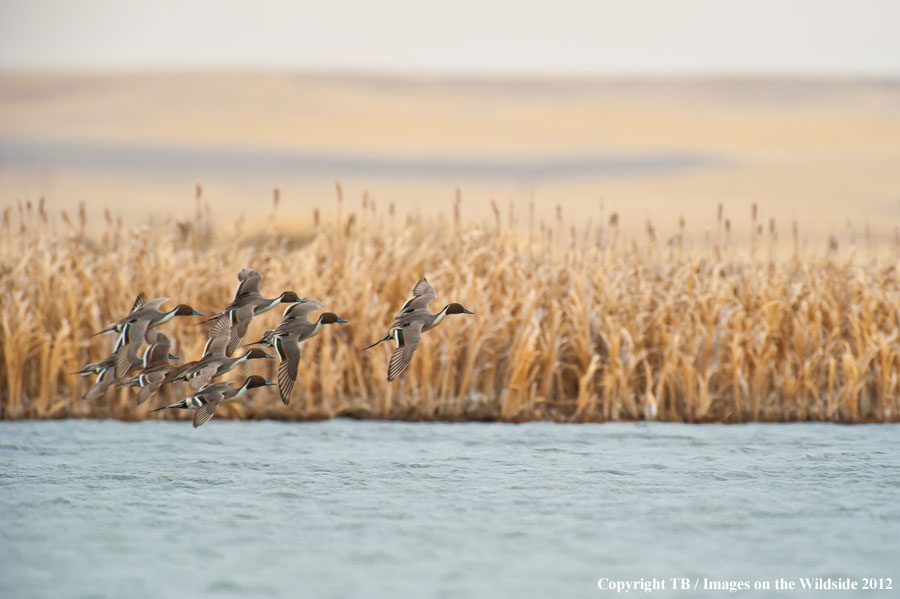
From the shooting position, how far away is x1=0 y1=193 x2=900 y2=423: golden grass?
314 inches

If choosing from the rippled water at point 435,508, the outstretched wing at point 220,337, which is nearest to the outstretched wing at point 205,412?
the outstretched wing at point 220,337

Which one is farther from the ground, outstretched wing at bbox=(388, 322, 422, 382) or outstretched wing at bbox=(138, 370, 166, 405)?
outstretched wing at bbox=(388, 322, 422, 382)

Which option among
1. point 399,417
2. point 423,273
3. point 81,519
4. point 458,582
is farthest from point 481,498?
point 423,273

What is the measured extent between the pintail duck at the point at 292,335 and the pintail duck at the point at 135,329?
14.8 inches

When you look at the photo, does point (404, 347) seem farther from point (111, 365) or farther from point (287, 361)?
point (111, 365)

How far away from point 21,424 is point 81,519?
3195mm

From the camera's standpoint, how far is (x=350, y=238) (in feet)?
29.6

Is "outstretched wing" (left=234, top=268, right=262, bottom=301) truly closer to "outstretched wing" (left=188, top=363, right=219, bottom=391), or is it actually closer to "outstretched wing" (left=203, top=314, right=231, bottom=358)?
"outstretched wing" (left=203, top=314, right=231, bottom=358)

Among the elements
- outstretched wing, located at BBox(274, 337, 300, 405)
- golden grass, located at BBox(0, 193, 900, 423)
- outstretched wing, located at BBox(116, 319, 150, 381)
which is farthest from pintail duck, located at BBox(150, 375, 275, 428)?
golden grass, located at BBox(0, 193, 900, 423)

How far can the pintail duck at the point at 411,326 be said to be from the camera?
279cm

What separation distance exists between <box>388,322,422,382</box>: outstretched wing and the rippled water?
145cm

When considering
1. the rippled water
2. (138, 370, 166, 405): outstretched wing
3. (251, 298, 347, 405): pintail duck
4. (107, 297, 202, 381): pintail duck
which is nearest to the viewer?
(251, 298, 347, 405): pintail duck

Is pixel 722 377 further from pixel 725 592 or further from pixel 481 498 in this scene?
pixel 725 592

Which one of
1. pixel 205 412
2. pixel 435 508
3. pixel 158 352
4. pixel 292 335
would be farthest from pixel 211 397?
pixel 435 508
